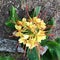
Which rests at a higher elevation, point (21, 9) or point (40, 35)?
point (21, 9)

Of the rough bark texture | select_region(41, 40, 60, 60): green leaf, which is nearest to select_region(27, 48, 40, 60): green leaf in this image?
select_region(41, 40, 60, 60): green leaf

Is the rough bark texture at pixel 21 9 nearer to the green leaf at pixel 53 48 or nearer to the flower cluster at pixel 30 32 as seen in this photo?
the green leaf at pixel 53 48

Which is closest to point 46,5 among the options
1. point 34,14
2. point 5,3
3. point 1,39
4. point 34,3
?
point 34,3

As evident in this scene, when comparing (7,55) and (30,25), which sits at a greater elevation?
(30,25)

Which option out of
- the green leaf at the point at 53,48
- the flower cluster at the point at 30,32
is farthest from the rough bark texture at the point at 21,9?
the flower cluster at the point at 30,32

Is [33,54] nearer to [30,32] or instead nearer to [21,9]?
[30,32]

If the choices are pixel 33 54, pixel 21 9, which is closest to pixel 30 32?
pixel 33 54

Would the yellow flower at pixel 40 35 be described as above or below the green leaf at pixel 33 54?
above

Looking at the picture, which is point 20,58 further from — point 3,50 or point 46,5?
point 46,5
